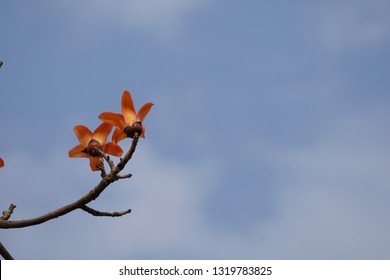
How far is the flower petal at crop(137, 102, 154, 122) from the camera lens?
2.49 meters

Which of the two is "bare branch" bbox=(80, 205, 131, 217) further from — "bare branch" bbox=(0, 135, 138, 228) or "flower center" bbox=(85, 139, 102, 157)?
"flower center" bbox=(85, 139, 102, 157)

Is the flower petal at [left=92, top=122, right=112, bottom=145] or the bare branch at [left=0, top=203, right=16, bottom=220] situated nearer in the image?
the flower petal at [left=92, top=122, right=112, bottom=145]

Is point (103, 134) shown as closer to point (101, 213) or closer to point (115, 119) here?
point (115, 119)

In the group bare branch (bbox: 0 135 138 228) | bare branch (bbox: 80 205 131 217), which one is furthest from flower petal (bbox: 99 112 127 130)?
bare branch (bbox: 80 205 131 217)

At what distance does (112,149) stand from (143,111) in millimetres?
287

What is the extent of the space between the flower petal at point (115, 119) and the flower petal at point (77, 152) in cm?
27

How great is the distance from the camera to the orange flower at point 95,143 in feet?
8.41

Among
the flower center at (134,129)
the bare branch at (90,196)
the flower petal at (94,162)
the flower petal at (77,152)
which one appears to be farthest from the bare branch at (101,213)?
the flower center at (134,129)

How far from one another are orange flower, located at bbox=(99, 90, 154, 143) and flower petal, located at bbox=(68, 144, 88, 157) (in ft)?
0.87

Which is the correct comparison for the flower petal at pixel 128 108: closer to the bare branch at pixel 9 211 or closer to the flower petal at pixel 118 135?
the flower petal at pixel 118 135
